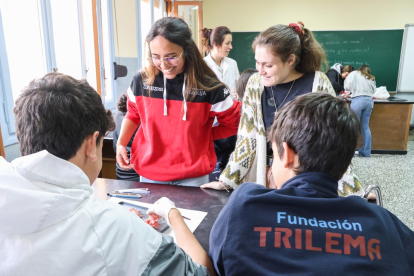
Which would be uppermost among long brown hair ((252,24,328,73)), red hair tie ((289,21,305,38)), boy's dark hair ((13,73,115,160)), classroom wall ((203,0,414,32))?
classroom wall ((203,0,414,32))

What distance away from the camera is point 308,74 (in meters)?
1.49

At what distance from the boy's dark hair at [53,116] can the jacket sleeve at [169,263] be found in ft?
0.95

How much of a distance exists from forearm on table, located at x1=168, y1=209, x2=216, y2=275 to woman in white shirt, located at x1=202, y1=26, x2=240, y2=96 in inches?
94.3

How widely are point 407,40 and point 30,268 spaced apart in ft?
23.8

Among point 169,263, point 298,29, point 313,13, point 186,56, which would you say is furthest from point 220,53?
point 313,13

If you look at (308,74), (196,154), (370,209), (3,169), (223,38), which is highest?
(223,38)

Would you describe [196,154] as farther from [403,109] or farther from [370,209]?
[403,109]

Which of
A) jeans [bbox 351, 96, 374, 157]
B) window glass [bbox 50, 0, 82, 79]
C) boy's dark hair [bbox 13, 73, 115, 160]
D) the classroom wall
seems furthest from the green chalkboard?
boy's dark hair [bbox 13, 73, 115, 160]

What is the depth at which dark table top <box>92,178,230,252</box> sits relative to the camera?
1120 millimetres

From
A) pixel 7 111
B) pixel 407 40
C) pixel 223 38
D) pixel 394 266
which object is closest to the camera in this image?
pixel 394 266

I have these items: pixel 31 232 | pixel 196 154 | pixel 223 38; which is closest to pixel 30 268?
pixel 31 232

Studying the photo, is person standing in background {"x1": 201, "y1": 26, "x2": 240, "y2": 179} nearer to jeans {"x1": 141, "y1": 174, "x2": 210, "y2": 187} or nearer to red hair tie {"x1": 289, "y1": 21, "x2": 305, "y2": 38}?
red hair tie {"x1": 289, "y1": 21, "x2": 305, "y2": 38}

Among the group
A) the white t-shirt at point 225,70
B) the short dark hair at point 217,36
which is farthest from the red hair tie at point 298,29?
the white t-shirt at point 225,70

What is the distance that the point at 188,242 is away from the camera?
0.87 m
